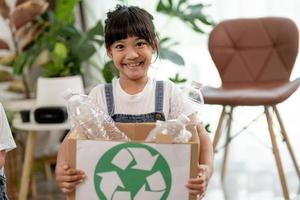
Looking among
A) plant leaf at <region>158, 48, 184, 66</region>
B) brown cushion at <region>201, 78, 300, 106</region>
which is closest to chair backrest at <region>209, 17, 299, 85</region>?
brown cushion at <region>201, 78, 300, 106</region>

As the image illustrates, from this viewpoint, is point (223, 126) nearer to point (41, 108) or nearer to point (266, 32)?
point (266, 32)

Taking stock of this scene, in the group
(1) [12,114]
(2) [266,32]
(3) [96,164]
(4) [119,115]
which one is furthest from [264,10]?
(3) [96,164]

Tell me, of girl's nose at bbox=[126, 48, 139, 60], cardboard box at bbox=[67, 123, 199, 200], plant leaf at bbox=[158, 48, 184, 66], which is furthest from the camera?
plant leaf at bbox=[158, 48, 184, 66]

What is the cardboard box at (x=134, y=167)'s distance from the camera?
118cm

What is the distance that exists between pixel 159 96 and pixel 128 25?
215 millimetres

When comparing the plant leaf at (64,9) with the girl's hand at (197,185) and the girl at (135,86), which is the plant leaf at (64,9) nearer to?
the girl at (135,86)

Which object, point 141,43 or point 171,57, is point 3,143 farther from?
point 171,57

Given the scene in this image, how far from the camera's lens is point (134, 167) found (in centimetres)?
119

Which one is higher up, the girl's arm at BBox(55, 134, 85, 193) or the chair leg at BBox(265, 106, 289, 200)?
the girl's arm at BBox(55, 134, 85, 193)

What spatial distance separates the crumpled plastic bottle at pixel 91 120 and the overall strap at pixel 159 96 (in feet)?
0.64

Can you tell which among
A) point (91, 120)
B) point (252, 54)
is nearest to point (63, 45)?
point (252, 54)

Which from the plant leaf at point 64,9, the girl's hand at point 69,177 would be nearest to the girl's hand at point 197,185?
the girl's hand at point 69,177

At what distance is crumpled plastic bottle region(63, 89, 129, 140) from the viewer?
1266 millimetres

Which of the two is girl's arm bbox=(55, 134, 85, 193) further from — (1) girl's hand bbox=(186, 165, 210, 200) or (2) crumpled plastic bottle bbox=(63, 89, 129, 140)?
(1) girl's hand bbox=(186, 165, 210, 200)
